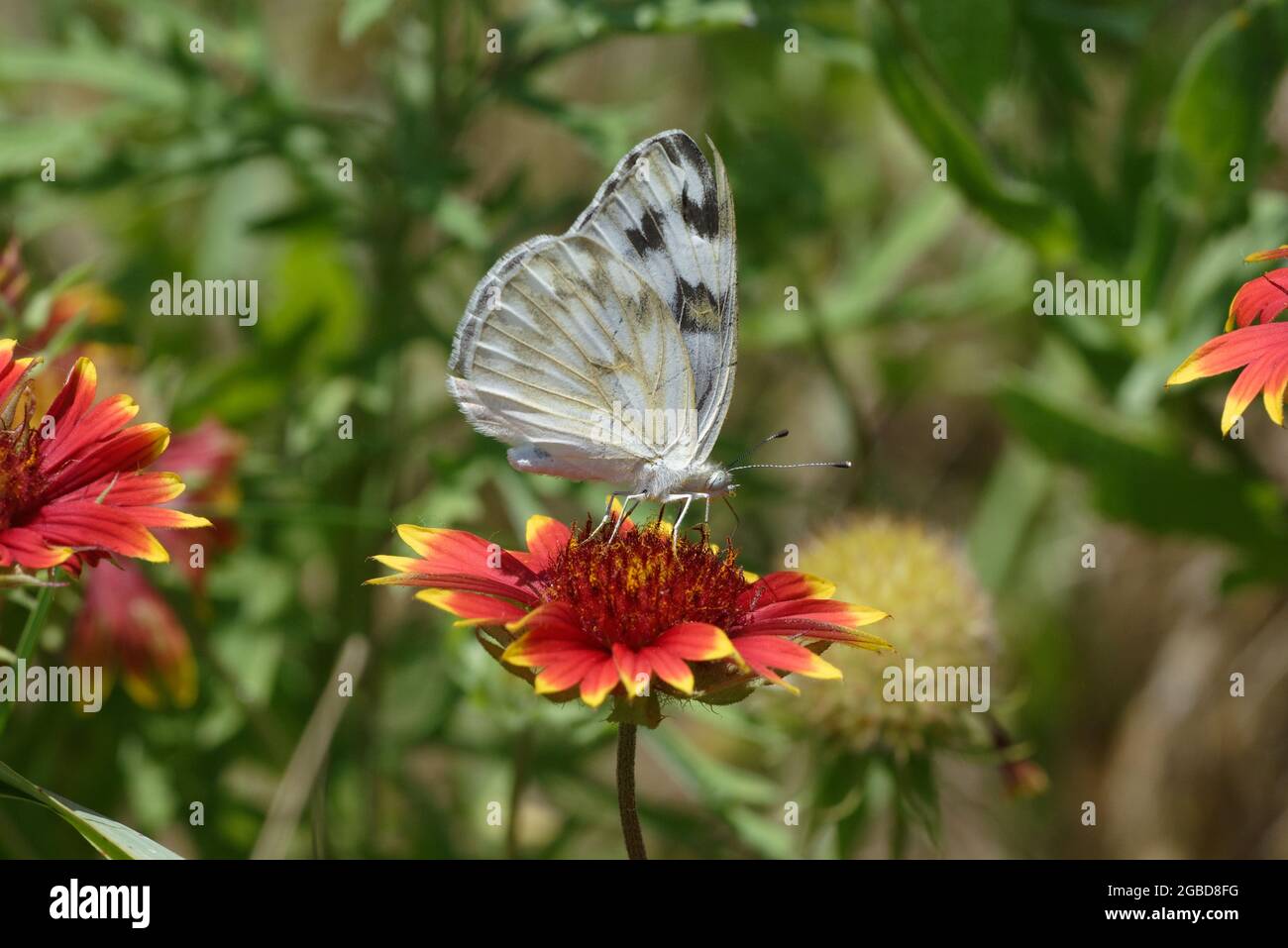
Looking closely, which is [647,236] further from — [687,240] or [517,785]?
[517,785]

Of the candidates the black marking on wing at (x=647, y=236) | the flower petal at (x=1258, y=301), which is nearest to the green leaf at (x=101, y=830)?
the black marking on wing at (x=647, y=236)

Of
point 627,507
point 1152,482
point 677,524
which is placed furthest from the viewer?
point 1152,482

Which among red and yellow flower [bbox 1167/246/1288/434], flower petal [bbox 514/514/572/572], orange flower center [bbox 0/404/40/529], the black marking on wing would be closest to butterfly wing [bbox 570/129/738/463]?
the black marking on wing

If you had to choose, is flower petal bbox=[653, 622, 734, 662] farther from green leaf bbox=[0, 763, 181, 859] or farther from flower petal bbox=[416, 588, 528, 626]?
green leaf bbox=[0, 763, 181, 859]

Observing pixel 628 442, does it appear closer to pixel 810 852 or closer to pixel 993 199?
pixel 810 852

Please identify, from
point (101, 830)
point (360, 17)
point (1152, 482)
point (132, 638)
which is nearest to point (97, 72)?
point (360, 17)

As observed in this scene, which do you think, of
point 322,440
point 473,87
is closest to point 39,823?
point 322,440
